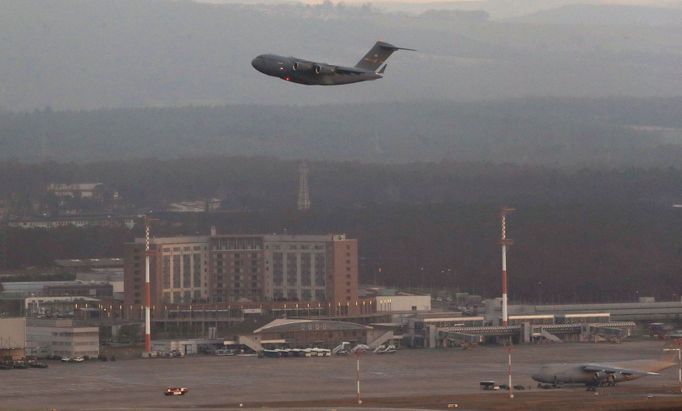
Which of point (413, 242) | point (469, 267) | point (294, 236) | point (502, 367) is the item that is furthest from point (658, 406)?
point (413, 242)

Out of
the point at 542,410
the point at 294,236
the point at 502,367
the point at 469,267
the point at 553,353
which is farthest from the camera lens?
the point at 469,267

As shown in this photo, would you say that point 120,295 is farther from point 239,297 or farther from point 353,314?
point 353,314

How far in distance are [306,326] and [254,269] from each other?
2623cm

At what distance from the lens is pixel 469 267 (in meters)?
187

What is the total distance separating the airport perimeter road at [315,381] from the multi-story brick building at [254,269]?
23223 millimetres

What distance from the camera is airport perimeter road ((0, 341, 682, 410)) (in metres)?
96.9

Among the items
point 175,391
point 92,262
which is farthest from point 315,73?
point 92,262

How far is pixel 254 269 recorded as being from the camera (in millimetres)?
164250

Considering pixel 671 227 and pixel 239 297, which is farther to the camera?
pixel 671 227

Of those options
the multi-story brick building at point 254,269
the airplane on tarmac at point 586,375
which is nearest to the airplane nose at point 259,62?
the airplane on tarmac at point 586,375

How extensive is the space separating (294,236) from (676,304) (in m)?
28.2

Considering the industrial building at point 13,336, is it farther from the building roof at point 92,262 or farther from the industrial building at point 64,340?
the building roof at point 92,262

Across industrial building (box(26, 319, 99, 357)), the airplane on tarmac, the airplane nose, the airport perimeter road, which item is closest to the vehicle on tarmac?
the airport perimeter road

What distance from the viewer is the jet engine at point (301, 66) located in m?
88.6
